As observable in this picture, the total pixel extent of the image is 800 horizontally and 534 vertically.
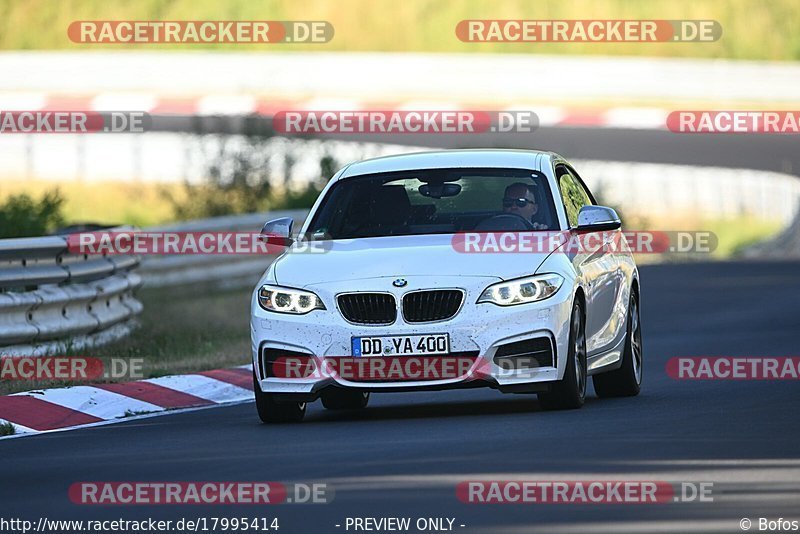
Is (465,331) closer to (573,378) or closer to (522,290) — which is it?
(522,290)

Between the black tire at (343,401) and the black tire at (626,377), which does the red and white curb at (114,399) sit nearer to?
the black tire at (343,401)

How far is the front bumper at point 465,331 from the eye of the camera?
436 inches

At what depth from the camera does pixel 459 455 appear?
941 cm

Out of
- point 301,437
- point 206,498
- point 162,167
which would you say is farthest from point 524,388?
point 162,167

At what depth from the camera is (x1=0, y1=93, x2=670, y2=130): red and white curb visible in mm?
38656

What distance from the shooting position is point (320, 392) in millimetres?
11375

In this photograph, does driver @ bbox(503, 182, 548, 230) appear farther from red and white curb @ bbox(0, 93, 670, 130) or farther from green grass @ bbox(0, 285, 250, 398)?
red and white curb @ bbox(0, 93, 670, 130)

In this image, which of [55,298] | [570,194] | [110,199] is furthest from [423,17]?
[570,194]

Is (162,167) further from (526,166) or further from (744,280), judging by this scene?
(526,166)

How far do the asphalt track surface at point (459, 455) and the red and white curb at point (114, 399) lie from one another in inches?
16.2

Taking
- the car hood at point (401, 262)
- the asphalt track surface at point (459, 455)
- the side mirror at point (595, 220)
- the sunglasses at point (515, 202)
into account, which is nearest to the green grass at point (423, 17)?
the asphalt track surface at point (459, 455)

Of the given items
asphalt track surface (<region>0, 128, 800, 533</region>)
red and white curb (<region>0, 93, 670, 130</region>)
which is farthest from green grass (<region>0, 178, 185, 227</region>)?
asphalt track surface (<region>0, 128, 800, 533</region>)

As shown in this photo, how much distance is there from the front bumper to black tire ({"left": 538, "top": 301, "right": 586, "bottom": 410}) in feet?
0.30

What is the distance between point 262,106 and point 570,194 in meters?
26.5
